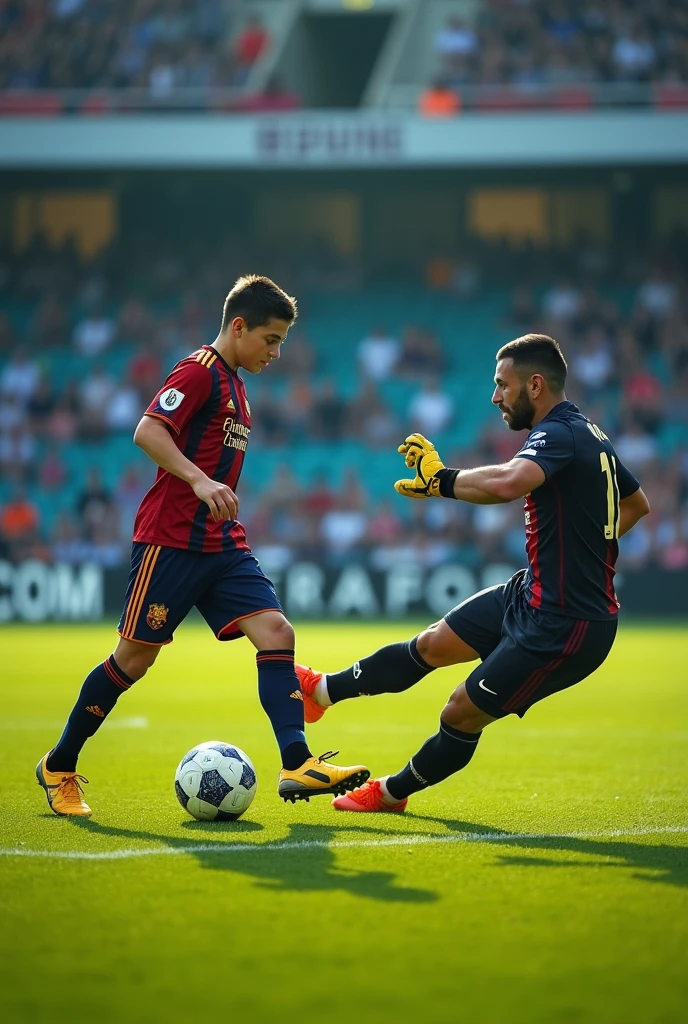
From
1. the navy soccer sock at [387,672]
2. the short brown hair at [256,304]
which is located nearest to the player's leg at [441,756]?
the navy soccer sock at [387,672]

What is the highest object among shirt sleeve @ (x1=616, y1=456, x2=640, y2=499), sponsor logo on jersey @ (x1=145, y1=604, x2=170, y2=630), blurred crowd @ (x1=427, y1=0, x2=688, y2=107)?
blurred crowd @ (x1=427, y1=0, x2=688, y2=107)

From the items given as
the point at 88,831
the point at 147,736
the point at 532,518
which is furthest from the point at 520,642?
the point at 147,736

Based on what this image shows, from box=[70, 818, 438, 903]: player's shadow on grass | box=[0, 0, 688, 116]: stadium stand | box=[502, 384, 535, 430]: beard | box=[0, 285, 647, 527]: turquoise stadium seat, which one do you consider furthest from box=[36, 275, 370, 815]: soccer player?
box=[0, 0, 688, 116]: stadium stand

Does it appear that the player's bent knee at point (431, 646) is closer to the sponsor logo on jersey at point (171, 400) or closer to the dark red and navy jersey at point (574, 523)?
the dark red and navy jersey at point (574, 523)

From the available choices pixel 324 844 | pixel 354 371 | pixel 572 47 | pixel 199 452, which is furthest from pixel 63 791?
pixel 572 47

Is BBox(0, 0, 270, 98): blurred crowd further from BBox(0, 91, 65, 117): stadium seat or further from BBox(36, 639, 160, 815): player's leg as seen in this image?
A: BBox(36, 639, 160, 815): player's leg

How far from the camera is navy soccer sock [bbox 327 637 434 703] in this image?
596 cm

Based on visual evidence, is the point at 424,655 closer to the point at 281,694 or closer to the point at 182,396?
the point at 281,694

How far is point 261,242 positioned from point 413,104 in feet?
15.9

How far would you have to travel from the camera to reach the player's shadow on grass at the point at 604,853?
459 centimetres

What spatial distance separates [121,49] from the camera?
26.5 m

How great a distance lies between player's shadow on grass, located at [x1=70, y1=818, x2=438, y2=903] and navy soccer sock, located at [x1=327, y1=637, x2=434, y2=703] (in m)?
Result: 0.73

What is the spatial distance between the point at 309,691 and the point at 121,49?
2282cm

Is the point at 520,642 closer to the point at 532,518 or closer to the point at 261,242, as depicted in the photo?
the point at 532,518
